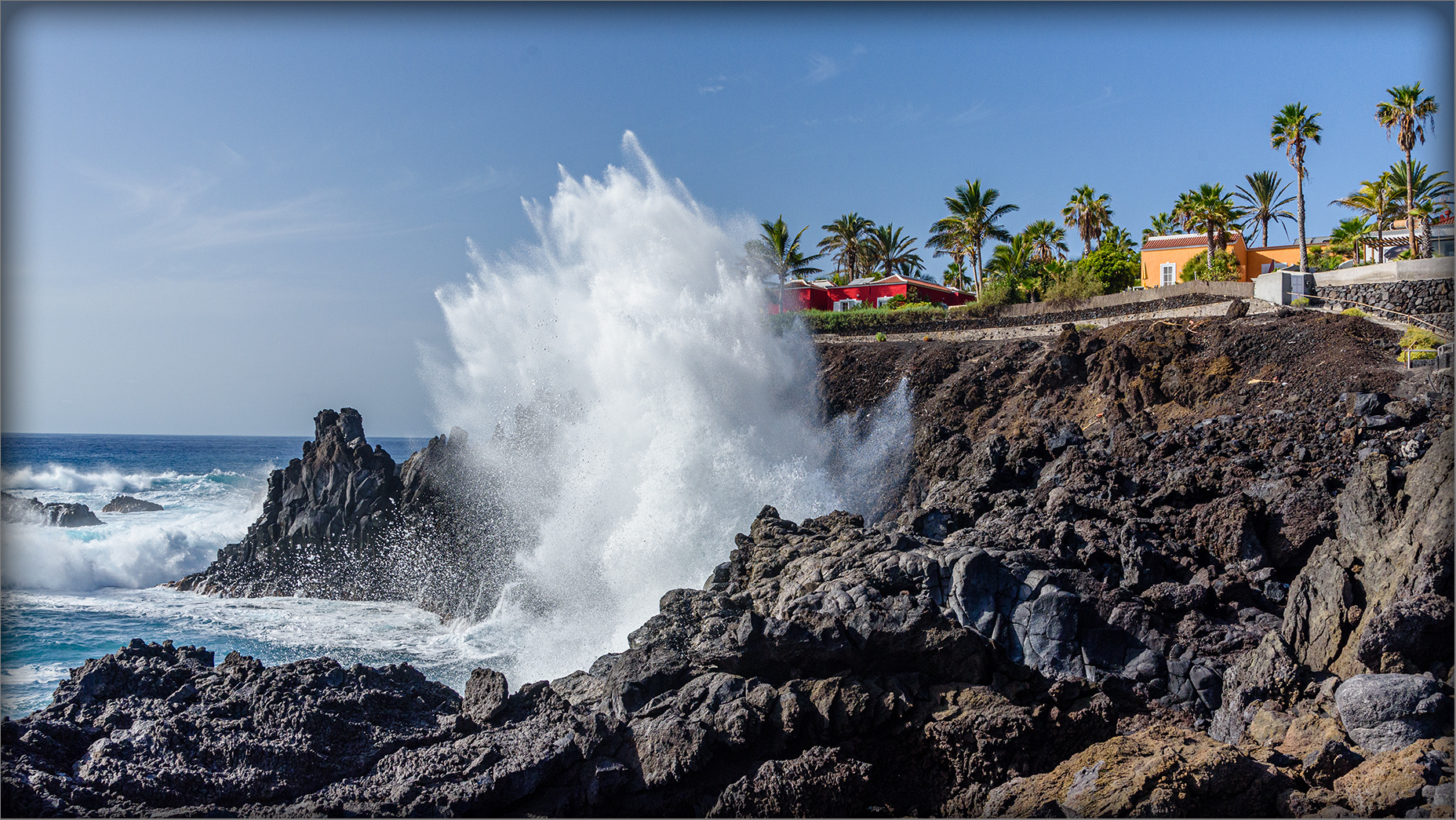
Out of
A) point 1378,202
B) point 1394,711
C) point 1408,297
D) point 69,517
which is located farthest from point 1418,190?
point 69,517

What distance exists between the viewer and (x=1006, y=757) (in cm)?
998

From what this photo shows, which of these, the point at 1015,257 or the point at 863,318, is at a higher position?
the point at 1015,257

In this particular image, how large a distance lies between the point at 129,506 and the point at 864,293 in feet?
143

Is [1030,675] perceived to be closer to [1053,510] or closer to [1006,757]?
[1006,757]

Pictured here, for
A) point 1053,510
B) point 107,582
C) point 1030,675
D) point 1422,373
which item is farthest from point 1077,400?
point 107,582

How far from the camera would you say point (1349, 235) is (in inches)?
1785

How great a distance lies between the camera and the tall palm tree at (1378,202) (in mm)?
37875

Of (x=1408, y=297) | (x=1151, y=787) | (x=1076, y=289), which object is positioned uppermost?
(x=1076, y=289)

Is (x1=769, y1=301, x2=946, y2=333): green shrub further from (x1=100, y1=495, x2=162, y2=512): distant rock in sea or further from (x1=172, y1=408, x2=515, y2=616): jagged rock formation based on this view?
(x1=100, y1=495, x2=162, y2=512): distant rock in sea

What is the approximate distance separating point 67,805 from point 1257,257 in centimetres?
5225

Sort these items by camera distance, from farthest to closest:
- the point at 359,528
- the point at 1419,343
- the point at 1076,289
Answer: the point at 1076,289 → the point at 359,528 → the point at 1419,343

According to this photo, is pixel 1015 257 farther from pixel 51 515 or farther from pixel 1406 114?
pixel 51 515

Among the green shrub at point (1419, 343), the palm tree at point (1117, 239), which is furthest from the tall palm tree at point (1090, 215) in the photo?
the green shrub at point (1419, 343)

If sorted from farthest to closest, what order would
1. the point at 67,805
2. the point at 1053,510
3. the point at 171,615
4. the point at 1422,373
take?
the point at 171,615
the point at 1422,373
the point at 1053,510
the point at 67,805
